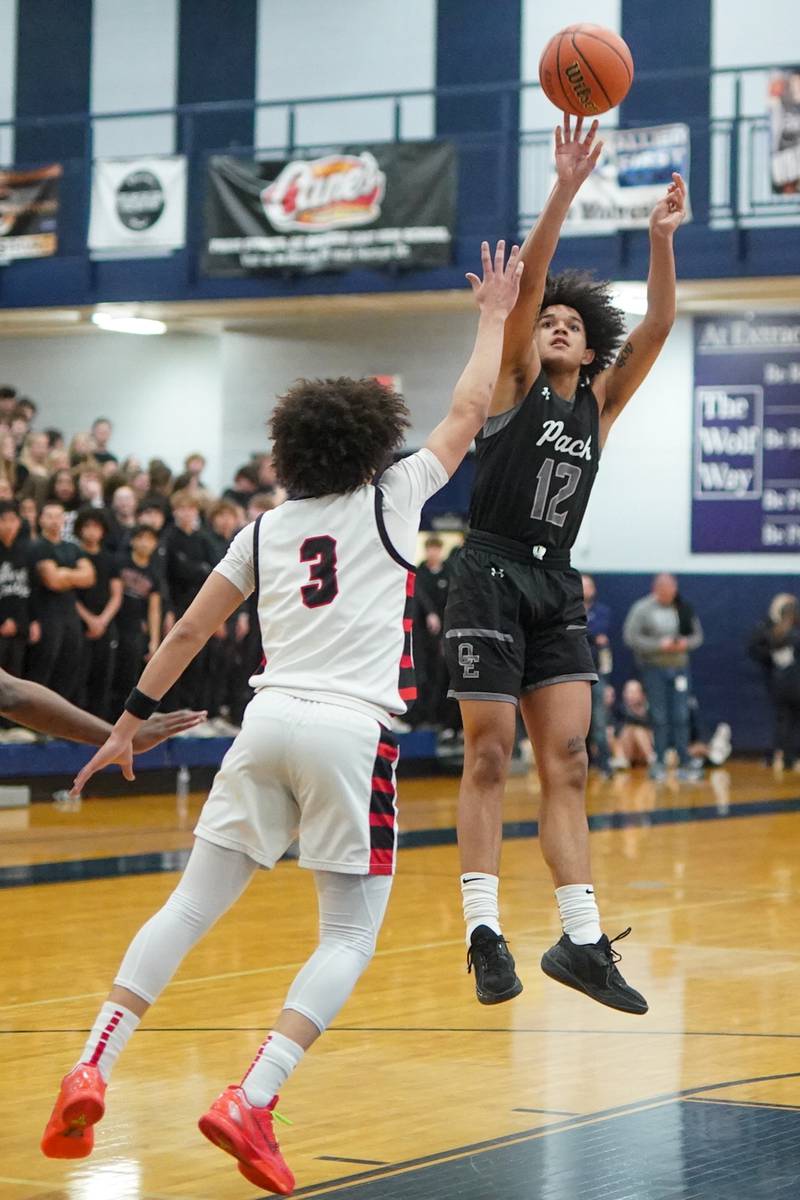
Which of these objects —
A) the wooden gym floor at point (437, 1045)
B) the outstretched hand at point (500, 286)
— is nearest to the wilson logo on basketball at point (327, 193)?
the wooden gym floor at point (437, 1045)

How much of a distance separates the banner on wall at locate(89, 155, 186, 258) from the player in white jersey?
16374mm

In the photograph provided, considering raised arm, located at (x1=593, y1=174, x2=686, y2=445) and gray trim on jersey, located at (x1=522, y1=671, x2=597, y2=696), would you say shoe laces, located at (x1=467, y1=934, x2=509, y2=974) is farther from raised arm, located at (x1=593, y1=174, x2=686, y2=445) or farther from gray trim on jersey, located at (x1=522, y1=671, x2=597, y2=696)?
raised arm, located at (x1=593, y1=174, x2=686, y2=445)

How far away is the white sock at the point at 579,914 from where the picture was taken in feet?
18.8

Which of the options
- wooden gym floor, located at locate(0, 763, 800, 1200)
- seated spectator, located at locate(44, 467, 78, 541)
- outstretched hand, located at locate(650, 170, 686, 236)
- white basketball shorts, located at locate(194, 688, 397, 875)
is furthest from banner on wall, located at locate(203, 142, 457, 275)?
white basketball shorts, located at locate(194, 688, 397, 875)

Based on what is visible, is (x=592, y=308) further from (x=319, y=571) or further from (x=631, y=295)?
(x=631, y=295)

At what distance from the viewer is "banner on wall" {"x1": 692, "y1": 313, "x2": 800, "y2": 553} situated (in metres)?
21.2

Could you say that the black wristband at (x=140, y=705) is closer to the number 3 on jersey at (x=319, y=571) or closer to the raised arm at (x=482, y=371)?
the number 3 on jersey at (x=319, y=571)

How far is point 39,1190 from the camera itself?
4.41 meters

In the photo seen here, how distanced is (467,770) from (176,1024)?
1.44 m

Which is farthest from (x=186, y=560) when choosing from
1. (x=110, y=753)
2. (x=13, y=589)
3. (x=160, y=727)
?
(x=110, y=753)

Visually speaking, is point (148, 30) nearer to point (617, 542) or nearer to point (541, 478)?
point (617, 542)

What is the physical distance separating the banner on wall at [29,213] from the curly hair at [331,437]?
1709 centimetres

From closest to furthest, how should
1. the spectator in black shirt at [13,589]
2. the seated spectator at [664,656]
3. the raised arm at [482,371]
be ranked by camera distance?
the raised arm at [482,371], the spectator in black shirt at [13,589], the seated spectator at [664,656]

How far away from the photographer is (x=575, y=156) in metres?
5.62
